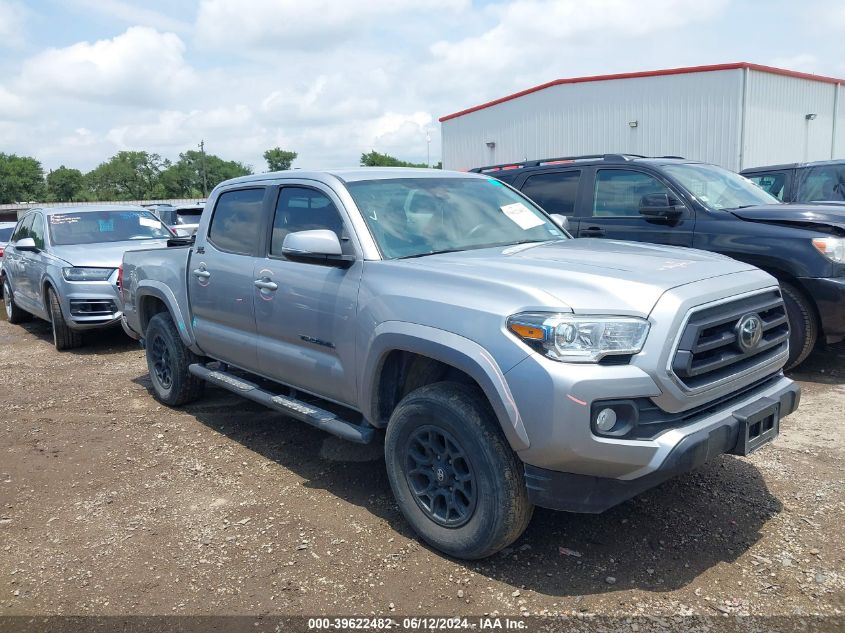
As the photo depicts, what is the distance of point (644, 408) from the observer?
2824mm

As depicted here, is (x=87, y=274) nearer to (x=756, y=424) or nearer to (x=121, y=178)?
(x=756, y=424)

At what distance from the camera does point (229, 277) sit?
4758 millimetres

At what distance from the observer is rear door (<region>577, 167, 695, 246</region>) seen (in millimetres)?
6559

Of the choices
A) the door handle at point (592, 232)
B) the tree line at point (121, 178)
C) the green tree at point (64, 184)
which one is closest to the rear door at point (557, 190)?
the door handle at point (592, 232)

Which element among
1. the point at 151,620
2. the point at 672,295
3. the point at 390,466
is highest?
the point at 672,295

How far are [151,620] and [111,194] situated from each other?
306 feet

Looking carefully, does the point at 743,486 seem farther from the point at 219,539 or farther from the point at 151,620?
the point at 151,620

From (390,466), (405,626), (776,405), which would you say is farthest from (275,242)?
(776,405)

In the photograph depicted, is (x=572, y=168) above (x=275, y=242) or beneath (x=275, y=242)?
above

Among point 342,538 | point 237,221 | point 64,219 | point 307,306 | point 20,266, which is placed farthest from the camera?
point 20,266

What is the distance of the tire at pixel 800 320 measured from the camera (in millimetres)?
5816

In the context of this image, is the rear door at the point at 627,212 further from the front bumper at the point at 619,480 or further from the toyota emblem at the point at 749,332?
the front bumper at the point at 619,480

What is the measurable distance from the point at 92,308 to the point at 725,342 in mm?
7318

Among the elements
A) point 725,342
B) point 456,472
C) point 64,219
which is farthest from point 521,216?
point 64,219
